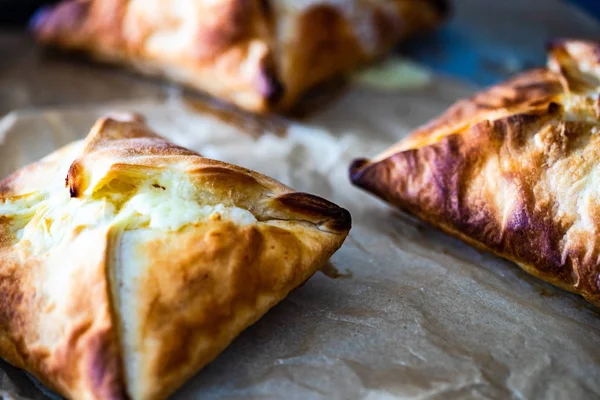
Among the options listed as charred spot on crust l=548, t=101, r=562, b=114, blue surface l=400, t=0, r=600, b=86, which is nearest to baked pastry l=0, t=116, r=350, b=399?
charred spot on crust l=548, t=101, r=562, b=114

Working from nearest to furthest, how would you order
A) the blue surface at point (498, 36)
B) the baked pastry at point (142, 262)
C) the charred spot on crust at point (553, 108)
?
the baked pastry at point (142, 262) → the charred spot on crust at point (553, 108) → the blue surface at point (498, 36)

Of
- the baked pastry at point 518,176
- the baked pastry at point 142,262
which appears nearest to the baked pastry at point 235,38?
the baked pastry at point 518,176

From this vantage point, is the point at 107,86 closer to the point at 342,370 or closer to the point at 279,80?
the point at 279,80

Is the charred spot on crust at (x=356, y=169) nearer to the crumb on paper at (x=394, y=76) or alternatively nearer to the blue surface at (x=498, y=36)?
the crumb on paper at (x=394, y=76)

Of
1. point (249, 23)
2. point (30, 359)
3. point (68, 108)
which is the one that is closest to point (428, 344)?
point (30, 359)

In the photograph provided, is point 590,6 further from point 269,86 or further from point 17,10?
point 17,10

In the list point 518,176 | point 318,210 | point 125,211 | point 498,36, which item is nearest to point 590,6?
point 498,36
